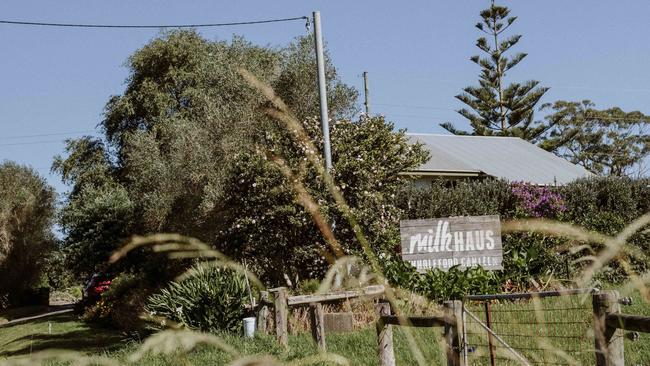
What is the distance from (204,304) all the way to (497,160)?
1933 centimetres

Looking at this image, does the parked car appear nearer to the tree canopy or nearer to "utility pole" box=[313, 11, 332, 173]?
the tree canopy

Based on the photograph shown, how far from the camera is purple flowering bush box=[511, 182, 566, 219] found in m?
21.0

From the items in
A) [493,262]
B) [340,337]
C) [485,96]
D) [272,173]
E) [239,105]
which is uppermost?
[485,96]

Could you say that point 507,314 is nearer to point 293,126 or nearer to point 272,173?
point 272,173

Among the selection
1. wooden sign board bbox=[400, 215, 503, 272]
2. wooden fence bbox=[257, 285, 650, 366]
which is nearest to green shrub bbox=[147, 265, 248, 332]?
wooden sign board bbox=[400, 215, 503, 272]

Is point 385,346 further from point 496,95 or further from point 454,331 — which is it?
point 496,95

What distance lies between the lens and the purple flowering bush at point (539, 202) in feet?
68.7

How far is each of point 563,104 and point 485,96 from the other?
9.75 m

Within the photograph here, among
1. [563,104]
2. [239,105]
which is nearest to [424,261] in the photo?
[239,105]

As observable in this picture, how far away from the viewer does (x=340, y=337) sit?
478 inches

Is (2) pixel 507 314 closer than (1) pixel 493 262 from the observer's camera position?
Yes

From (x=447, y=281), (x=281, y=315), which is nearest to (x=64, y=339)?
(x=447, y=281)

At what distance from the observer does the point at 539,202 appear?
21.1 metres

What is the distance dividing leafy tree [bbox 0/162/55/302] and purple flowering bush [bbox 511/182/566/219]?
89.4ft
